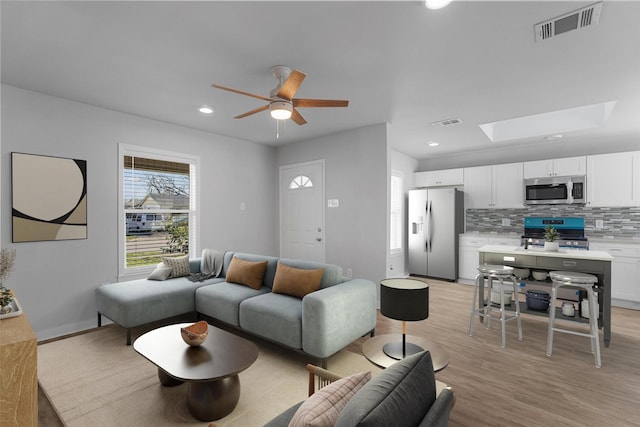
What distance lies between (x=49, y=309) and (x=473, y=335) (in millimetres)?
4570

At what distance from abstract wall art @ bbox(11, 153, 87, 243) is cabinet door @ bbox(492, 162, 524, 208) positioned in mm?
6300

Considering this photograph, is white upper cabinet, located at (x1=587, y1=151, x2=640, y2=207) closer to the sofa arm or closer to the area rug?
the sofa arm

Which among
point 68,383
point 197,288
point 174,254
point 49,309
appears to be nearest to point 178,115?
point 174,254

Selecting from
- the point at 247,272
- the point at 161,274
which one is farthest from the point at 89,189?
the point at 247,272

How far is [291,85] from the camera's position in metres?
2.34

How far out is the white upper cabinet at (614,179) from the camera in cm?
448

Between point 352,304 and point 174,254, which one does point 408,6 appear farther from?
point 174,254

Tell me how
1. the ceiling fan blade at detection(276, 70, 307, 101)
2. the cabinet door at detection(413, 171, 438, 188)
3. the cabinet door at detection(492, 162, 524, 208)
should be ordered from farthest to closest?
the cabinet door at detection(413, 171, 438, 188) < the cabinet door at detection(492, 162, 524, 208) < the ceiling fan blade at detection(276, 70, 307, 101)

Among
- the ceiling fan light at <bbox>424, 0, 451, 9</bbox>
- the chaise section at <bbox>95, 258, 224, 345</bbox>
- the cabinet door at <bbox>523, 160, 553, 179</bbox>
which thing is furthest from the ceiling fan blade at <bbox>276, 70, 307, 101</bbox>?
the cabinet door at <bbox>523, 160, 553, 179</bbox>

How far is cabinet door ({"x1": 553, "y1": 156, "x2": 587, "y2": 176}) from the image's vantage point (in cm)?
483

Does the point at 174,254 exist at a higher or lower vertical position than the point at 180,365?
higher

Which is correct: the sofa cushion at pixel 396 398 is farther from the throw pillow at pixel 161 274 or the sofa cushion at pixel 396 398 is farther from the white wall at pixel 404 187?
the white wall at pixel 404 187

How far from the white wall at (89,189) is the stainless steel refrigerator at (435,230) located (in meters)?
3.77

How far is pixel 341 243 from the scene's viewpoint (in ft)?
15.5
